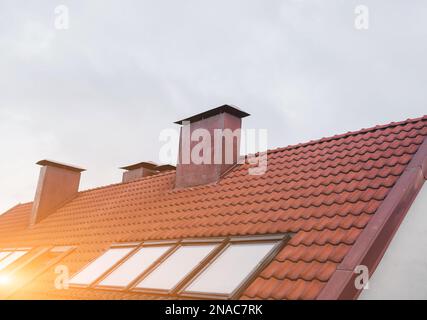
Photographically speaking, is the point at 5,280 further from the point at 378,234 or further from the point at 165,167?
the point at 378,234

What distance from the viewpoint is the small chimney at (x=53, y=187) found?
42.7ft

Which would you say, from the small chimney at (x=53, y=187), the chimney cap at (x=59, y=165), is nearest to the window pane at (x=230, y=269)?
the small chimney at (x=53, y=187)

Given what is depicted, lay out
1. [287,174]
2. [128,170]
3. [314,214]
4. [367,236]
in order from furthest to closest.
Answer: [128,170] < [287,174] < [314,214] < [367,236]

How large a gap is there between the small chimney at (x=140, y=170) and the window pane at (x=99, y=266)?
7485mm

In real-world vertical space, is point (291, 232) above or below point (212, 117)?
below

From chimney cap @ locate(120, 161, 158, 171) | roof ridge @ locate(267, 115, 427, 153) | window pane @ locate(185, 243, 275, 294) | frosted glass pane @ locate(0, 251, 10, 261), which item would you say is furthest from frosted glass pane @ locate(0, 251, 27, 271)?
roof ridge @ locate(267, 115, 427, 153)

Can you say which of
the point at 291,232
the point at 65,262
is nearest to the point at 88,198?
the point at 65,262

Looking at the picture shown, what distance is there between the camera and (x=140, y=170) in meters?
14.7

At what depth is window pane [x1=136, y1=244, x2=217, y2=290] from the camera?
17.4 ft

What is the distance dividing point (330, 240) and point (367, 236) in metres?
0.50

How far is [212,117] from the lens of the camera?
9727mm

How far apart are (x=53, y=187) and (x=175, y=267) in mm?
9709

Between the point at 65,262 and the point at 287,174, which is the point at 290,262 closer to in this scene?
the point at 287,174

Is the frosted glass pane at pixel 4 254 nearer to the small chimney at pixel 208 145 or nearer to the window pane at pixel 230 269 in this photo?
the small chimney at pixel 208 145
